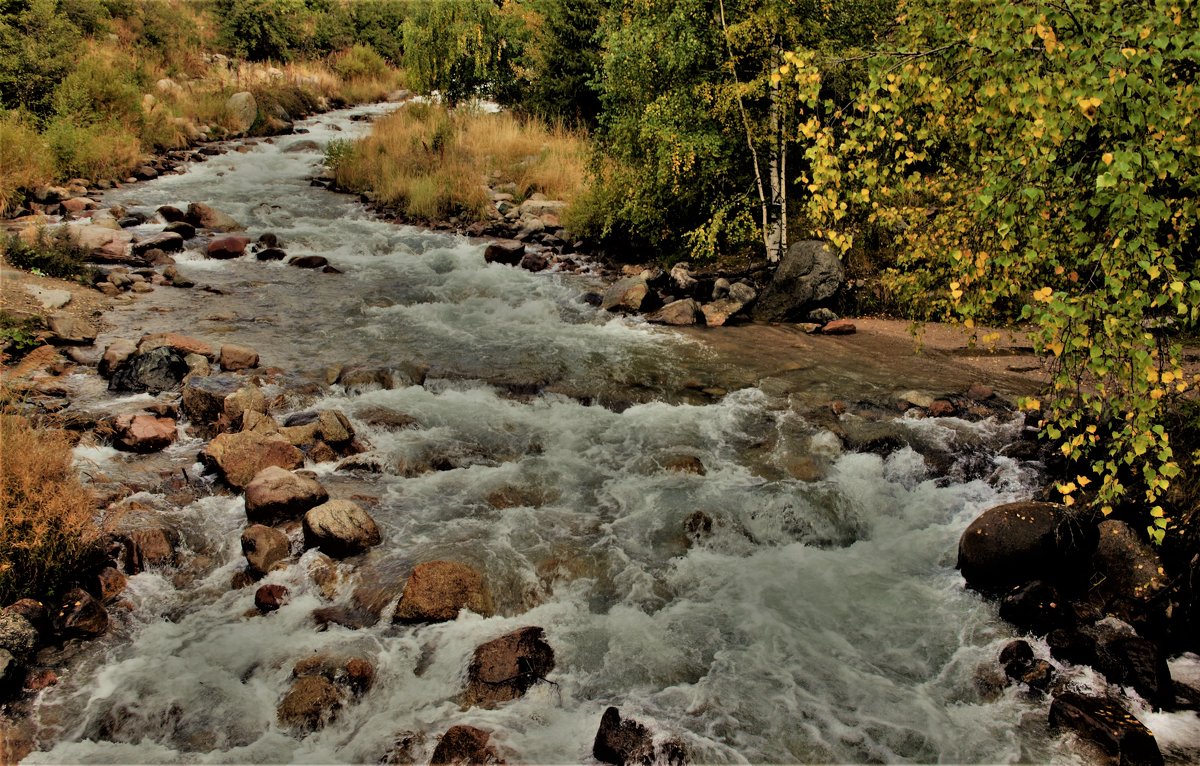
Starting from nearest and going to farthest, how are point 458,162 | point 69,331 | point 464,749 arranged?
point 464,749 < point 69,331 < point 458,162

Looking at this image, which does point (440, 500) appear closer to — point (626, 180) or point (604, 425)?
point (604, 425)

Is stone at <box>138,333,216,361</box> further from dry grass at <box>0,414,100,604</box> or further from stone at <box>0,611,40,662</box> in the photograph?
stone at <box>0,611,40,662</box>

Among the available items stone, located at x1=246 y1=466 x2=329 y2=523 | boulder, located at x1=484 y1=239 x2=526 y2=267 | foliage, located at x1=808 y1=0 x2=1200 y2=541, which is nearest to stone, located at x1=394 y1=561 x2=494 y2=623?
stone, located at x1=246 y1=466 x2=329 y2=523

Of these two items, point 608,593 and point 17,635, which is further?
point 608,593

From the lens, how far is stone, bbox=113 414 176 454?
→ 787cm

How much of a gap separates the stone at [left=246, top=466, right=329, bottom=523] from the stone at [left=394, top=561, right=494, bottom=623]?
5.03 feet

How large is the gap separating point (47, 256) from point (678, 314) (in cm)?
1119

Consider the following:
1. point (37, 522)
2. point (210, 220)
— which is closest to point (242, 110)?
point (210, 220)

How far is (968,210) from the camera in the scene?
5.89 meters

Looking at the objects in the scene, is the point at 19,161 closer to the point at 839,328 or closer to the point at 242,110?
the point at 242,110

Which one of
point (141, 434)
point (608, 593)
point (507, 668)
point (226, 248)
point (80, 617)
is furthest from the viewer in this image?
point (226, 248)

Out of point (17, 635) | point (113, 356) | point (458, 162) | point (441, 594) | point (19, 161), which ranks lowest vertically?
point (441, 594)

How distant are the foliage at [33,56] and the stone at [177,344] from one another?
12.2 meters

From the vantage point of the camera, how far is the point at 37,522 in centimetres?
560
